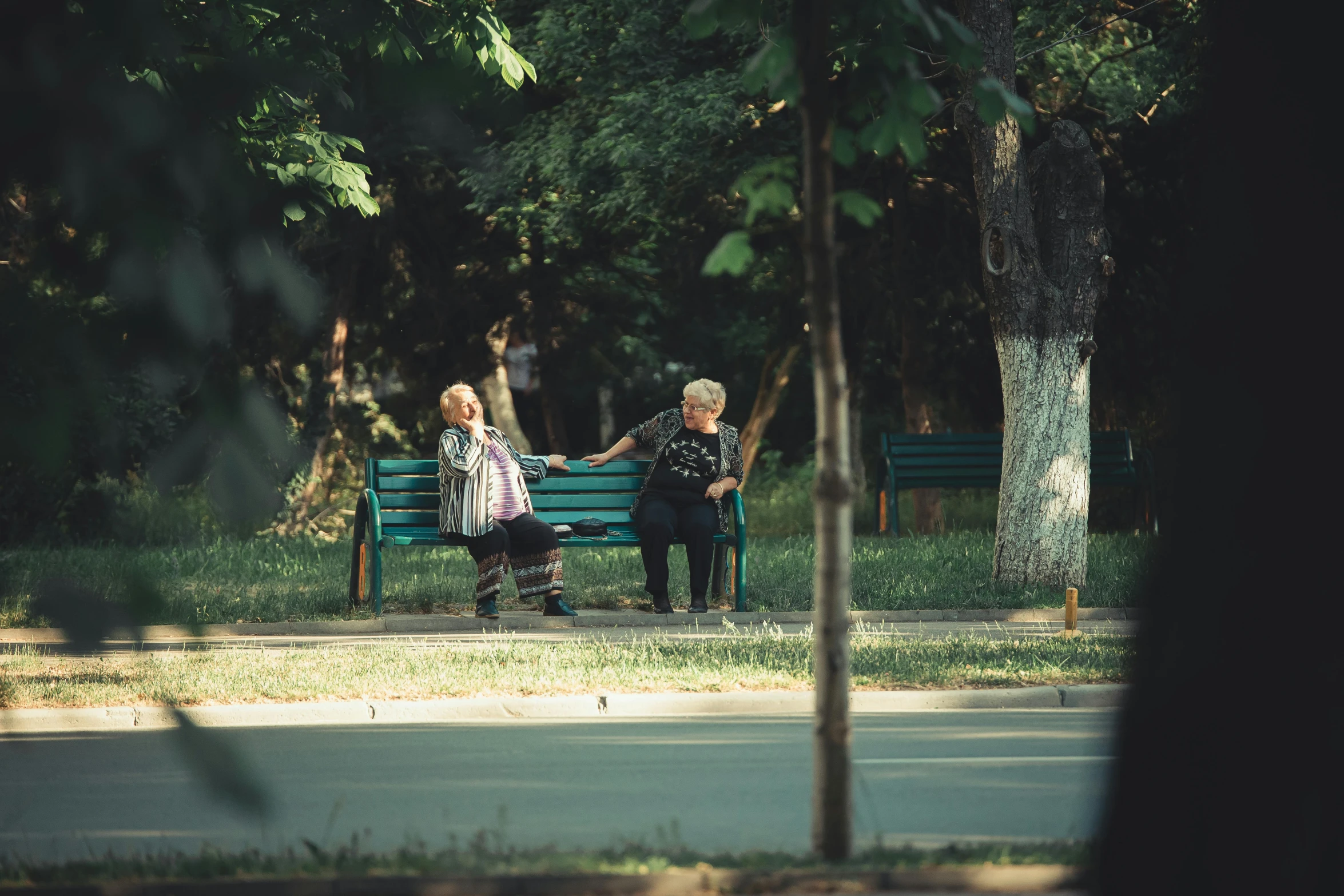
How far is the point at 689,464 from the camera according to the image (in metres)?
12.3

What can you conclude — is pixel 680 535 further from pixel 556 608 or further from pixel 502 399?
pixel 502 399

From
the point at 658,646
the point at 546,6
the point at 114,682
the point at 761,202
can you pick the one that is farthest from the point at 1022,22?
the point at 114,682

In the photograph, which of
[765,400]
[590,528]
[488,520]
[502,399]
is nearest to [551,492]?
[590,528]

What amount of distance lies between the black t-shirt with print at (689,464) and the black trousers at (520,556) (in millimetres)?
1074

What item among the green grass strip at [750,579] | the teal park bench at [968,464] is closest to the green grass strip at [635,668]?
the green grass strip at [750,579]

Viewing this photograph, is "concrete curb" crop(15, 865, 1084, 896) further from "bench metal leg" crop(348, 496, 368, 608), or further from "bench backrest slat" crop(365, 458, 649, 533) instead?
"bench backrest slat" crop(365, 458, 649, 533)

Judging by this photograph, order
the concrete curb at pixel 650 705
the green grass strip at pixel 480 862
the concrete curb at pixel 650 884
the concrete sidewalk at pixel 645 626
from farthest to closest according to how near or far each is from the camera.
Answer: the concrete sidewalk at pixel 645 626 < the concrete curb at pixel 650 705 < the green grass strip at pixel 480 862 < the concrete curb at pixel 650 884

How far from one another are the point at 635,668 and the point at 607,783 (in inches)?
90.3

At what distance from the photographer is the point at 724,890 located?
14.3 feet

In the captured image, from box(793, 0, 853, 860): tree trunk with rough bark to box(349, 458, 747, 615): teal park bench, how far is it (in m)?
7.08

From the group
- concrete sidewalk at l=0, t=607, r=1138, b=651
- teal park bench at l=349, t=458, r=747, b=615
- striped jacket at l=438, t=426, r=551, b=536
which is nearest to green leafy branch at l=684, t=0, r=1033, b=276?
concrete sidewalk at l=0, t=607, r=1138, b=651

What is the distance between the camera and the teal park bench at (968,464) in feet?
62.2

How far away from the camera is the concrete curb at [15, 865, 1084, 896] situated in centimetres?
435

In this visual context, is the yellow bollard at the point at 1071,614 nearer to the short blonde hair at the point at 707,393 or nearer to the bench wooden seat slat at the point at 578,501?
the short blonde hair at the point at 707,393
